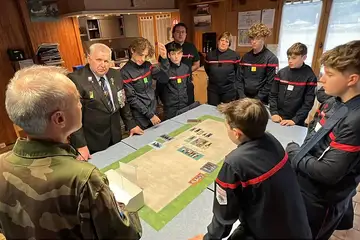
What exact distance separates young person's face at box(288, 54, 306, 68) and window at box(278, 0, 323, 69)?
6.19ft

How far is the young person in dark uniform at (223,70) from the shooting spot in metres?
3.01

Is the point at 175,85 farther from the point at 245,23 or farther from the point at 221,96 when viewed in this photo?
the point at 245,23

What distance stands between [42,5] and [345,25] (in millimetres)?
4558

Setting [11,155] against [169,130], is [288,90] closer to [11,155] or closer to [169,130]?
[169,130]

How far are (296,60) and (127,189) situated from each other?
6.30 feet

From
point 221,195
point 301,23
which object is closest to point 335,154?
point 221,195

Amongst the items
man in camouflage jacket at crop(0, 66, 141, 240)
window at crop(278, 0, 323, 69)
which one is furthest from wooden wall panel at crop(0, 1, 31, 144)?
window at crop(278, 0, 323, 69)

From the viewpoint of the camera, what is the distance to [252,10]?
403 centimetres

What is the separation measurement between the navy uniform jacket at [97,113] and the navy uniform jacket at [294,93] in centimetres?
155

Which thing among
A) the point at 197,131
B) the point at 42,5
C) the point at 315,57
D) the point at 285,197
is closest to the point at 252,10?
the point at 315,57

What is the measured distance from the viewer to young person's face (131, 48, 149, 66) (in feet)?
7.52

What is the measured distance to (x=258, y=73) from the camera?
2699mm

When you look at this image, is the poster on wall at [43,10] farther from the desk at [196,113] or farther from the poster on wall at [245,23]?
the poster on wall at [245,23]

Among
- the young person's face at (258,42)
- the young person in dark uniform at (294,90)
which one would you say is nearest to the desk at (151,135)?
the young person in dark uniform at (294,90)
